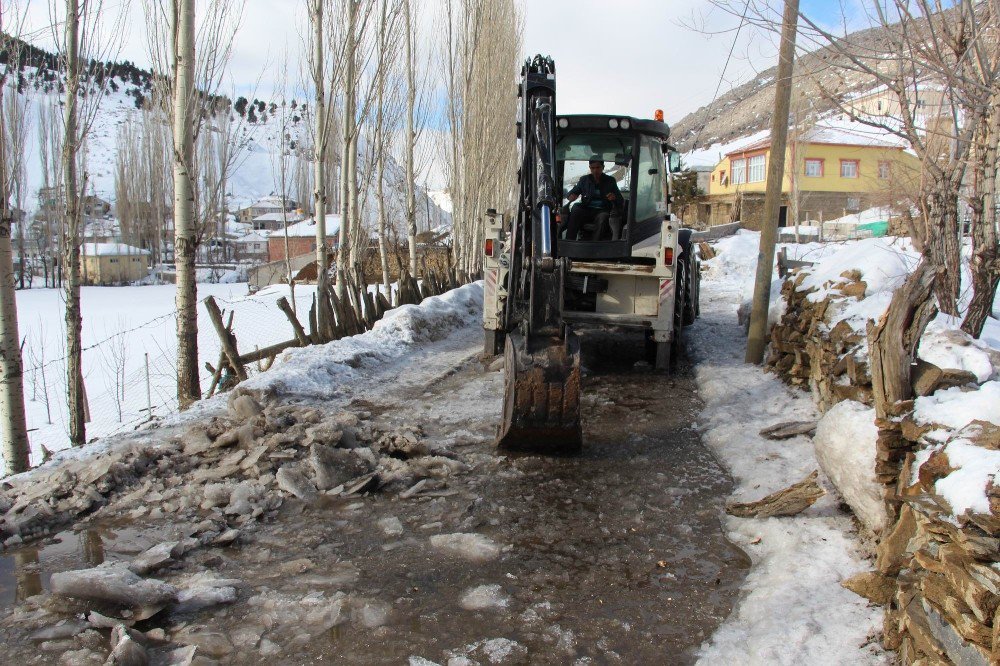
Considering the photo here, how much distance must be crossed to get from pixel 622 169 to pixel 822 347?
357cm

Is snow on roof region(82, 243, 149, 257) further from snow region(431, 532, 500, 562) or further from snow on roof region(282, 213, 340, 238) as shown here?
snow region(431, 532, 500, 562)

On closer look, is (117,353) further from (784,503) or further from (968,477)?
(968,477)

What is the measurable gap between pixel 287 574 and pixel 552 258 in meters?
2.73

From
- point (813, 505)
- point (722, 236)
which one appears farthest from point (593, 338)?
point (722, 236)

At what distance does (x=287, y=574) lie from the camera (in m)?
3.65

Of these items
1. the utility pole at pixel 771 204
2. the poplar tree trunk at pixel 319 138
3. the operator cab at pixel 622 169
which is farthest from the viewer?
the poplar tree trunk at pixel 319 138

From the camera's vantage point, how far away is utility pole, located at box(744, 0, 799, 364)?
711cm

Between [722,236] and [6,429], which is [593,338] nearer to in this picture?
[6,429]

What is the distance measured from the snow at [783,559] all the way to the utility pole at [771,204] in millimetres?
1086

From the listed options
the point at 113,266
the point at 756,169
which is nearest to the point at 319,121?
the point at 756,169

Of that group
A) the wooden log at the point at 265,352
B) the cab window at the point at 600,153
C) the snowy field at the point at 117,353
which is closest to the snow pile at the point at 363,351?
the wooden log at the point at 265,352

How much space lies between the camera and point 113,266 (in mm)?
48844

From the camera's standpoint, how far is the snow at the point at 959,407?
Answer: 10.4 ft

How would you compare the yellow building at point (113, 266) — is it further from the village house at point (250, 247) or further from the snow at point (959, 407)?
the snow at point (959, 407)
